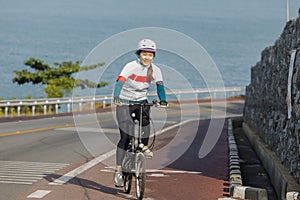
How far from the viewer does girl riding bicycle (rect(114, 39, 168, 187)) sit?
33.1 feet

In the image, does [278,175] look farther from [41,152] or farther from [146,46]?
[41,152]

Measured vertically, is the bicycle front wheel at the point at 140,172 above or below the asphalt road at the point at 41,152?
above

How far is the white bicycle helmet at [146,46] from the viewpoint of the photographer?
1009 cm

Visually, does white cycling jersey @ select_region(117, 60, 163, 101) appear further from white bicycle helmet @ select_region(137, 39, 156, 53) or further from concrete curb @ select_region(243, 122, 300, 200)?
concrete curb @ select_region(243, 122, 300, 200)

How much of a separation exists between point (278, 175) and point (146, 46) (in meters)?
3.98

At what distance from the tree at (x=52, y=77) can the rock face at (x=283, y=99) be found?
38.2 metres

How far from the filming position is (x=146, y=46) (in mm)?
10094

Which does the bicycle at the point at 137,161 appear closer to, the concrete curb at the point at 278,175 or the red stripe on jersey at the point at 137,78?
the red stripe on jersey at the point at 137,78

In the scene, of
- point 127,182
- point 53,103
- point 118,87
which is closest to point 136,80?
point 118,87

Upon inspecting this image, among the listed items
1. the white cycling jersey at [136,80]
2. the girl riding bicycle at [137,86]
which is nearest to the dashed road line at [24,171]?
the girl riding bicycle at [137,86]

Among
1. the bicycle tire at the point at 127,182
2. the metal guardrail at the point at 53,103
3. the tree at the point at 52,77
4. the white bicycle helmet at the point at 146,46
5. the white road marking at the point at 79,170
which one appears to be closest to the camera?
the white bicycle helmet at the point at 146,46

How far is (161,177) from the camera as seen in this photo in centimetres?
1269

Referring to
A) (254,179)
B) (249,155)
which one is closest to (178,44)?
(254,179)

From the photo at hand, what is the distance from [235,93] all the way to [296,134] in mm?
62725
